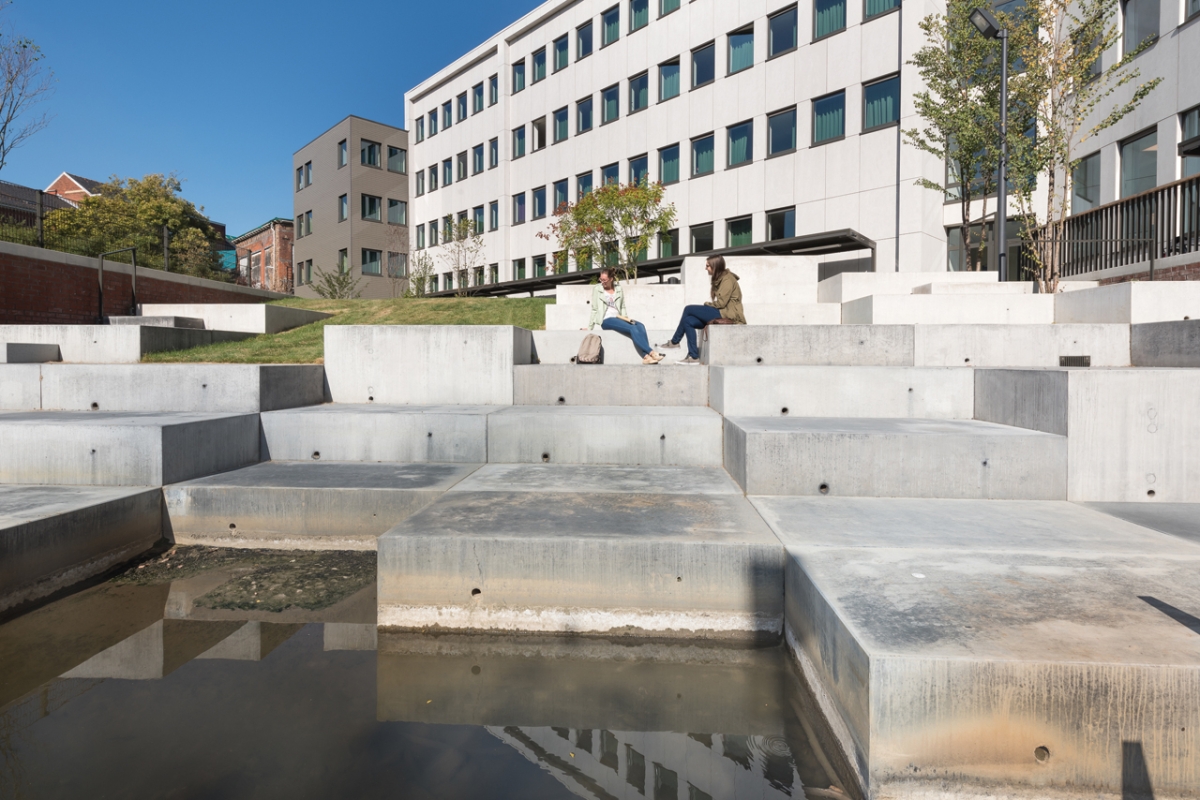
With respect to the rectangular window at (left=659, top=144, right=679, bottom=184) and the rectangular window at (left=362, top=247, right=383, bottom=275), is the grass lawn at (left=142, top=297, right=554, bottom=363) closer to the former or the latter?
the rectangular window at (left=659, top=144, right=679, bottom=184)

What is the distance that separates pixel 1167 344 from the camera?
6.87m

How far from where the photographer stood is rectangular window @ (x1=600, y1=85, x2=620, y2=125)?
2845 centimetres

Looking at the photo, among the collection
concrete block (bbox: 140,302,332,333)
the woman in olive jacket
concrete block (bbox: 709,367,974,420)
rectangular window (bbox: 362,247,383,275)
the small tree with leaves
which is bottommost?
concrete block (bbox: 709,367,974,420)

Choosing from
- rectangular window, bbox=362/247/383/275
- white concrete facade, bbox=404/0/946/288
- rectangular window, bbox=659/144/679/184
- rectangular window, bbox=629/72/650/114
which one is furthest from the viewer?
rectangular window, bbox=362/247/383/275

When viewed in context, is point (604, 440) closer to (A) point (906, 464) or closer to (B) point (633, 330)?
(A) point (906, 464)

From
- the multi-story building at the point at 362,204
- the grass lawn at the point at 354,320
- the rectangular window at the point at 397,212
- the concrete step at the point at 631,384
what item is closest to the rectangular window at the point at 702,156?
the grass lawn at the point at 354,320

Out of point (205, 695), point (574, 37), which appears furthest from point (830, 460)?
point (574, 37)

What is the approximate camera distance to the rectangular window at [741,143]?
23312mm

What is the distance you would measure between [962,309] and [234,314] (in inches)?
668

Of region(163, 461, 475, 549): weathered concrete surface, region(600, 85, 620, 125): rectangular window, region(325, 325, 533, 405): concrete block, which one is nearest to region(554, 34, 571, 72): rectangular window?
region(600, 85, 620, 125): rectangular window

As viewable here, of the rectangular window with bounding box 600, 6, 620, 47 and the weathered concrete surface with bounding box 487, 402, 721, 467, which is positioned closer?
the weathered concrete surface with bounding box 487, 402, 721, 467

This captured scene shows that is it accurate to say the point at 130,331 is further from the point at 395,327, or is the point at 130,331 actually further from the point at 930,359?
the point at 930,359

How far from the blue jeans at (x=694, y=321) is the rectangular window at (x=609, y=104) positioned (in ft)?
73.7

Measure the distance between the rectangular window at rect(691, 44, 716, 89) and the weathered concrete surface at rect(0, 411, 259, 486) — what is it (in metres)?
24.6
